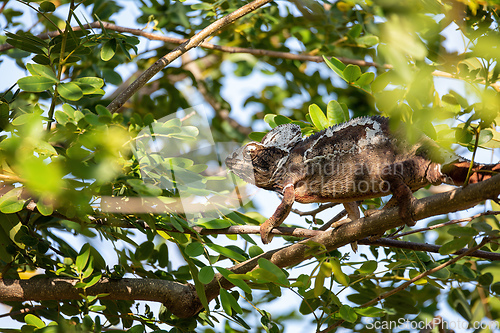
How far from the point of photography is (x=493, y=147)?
5.51 ft

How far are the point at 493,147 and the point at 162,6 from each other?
2.33 meters

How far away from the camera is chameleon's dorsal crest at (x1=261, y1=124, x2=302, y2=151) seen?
207 cm

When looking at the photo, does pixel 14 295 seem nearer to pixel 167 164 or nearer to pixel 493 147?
pixel 167 164

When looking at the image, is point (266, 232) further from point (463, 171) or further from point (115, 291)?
point (463, 171)

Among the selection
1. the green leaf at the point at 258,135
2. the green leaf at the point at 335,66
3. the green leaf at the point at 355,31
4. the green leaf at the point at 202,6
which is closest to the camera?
the green leaf at the point at 335,66

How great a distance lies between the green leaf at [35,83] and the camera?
1547mm

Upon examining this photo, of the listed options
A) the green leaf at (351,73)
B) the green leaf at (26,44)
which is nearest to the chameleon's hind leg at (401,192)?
the green leaf at (351,73)

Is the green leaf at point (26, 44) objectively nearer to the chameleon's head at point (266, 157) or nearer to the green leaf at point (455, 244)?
the chameleon's head at point (266, 157)

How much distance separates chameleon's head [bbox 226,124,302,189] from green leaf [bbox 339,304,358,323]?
2.53 feet

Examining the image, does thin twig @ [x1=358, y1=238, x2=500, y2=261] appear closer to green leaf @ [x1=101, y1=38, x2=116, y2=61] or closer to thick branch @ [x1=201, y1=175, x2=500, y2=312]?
thick branch @ [x1=201, y1=175, x2=500, y2=312]

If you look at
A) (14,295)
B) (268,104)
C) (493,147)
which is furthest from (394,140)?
(268,104)

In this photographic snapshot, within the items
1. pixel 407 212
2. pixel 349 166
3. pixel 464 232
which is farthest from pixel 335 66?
pixel 464 232

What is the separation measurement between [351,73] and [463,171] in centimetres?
58

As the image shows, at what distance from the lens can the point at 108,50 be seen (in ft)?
6.00
